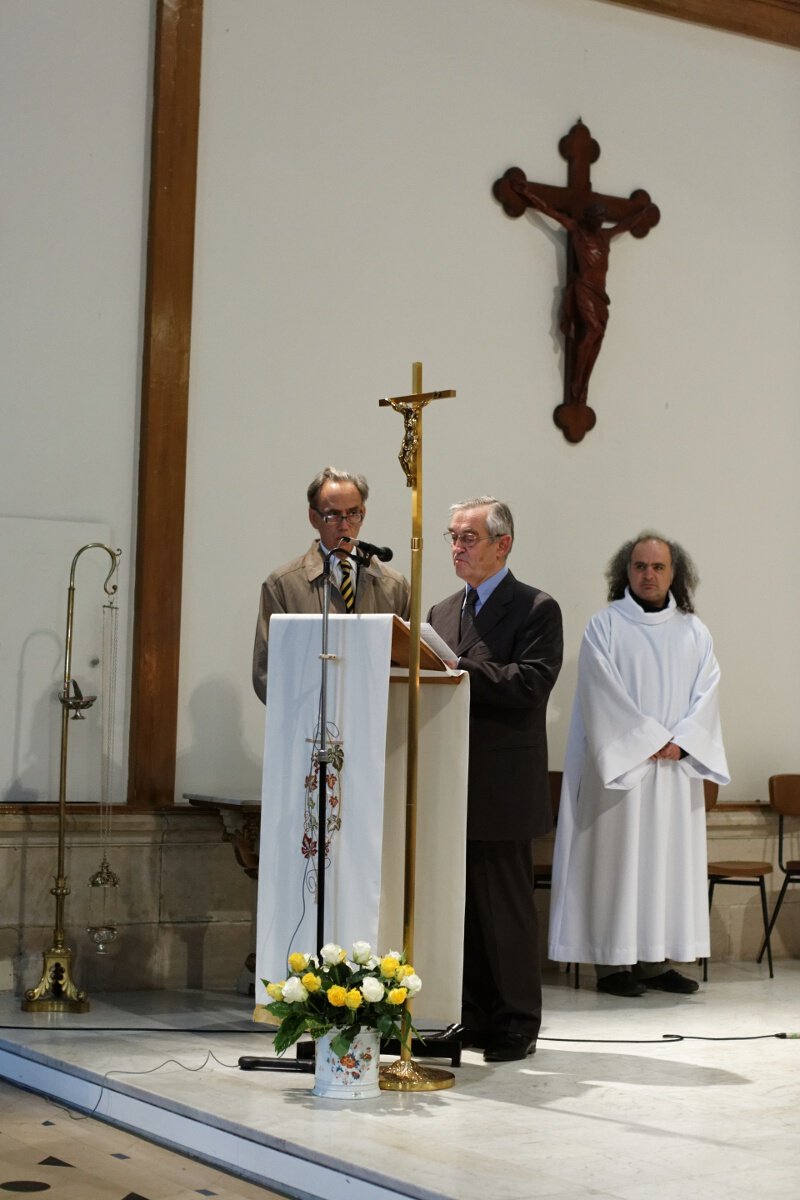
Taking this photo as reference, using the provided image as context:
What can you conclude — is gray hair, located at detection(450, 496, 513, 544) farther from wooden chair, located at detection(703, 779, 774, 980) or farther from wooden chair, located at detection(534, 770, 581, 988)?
wooden chair, located at detection(703, 779, 774, 980)

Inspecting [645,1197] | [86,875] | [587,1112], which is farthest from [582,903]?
[645,1197]

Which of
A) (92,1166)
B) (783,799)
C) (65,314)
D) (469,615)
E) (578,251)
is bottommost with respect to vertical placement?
(92,1166)

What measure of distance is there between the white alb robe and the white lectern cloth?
2006mm

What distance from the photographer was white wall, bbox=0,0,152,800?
6.41 m

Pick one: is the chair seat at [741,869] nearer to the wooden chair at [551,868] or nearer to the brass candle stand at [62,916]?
the wooden chair at [551,868]

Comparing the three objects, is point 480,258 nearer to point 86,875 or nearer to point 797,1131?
point 86,875

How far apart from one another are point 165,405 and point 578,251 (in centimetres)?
222

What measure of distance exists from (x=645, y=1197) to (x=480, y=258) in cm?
498

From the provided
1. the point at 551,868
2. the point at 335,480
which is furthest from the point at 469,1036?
the point at 551,868

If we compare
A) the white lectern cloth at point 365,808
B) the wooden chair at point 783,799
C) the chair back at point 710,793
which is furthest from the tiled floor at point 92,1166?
the wooden chair at point 783,799

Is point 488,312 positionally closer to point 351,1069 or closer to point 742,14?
point 742,14

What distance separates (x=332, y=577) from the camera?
18.0ft

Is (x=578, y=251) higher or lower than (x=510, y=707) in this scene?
higher

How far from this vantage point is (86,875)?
20.9 feet
